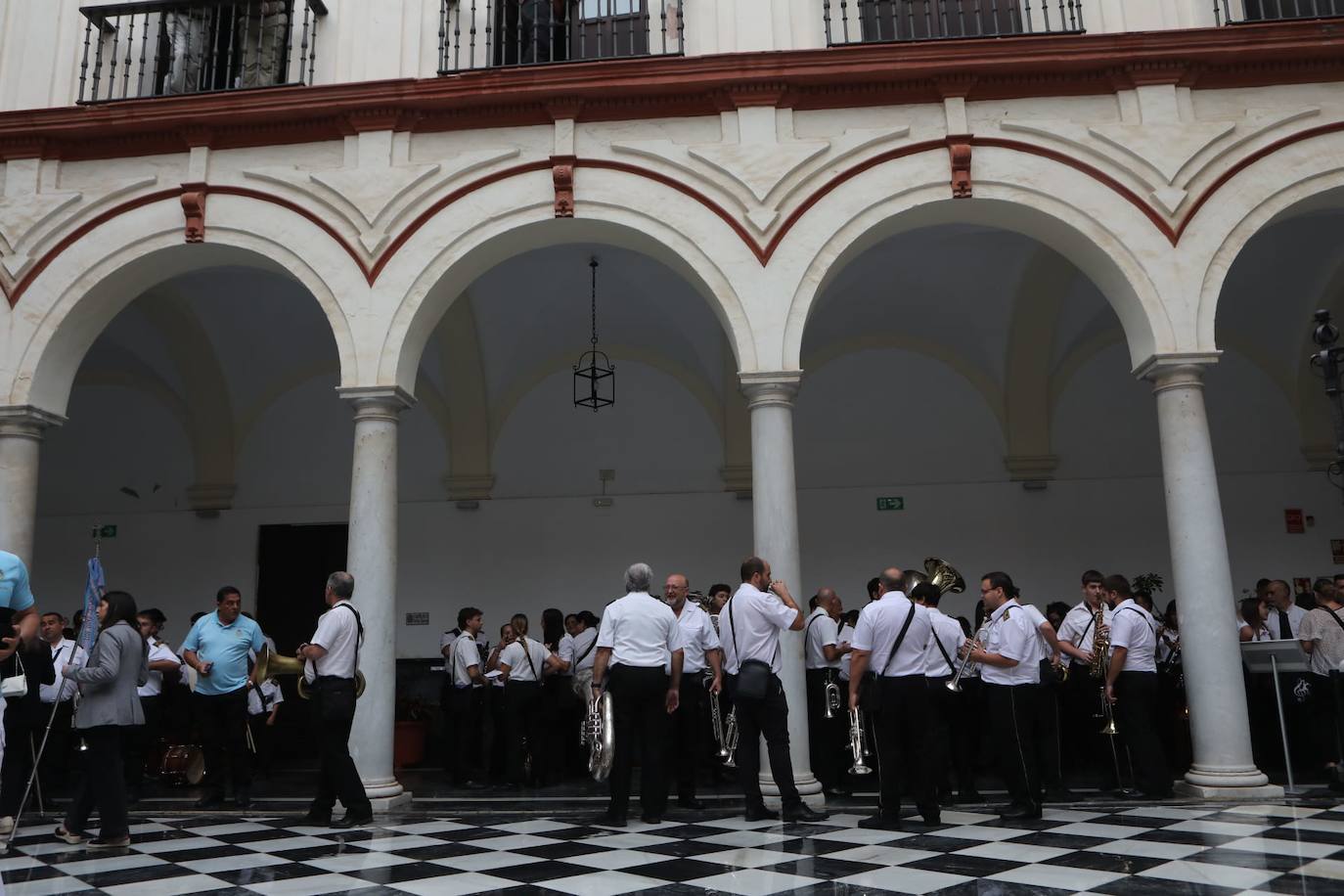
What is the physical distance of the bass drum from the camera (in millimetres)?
9031

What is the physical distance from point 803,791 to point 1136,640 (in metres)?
2.70

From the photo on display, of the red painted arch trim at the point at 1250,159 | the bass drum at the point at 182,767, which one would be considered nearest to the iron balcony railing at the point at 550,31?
the red painted arch trim at the point at 1250,159

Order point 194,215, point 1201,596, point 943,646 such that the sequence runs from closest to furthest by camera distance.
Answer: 1. point 943,646
2. point 1201,596
3. point 194,215

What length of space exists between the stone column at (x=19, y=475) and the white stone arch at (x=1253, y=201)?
9865 millimetres

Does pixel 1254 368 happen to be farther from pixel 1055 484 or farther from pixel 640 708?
pixel 640 708

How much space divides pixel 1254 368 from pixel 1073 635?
251 inches

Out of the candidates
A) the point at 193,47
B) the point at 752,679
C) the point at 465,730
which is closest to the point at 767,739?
the point at 752,679

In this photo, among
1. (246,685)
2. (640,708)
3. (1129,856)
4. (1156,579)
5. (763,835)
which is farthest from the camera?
(1156,579)

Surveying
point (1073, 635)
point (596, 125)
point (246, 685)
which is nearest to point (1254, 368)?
point (1073, 635)

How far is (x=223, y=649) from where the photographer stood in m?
7.89

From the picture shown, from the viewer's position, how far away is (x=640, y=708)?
6773 millimetres

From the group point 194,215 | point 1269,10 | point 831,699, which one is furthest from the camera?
point 1269,10

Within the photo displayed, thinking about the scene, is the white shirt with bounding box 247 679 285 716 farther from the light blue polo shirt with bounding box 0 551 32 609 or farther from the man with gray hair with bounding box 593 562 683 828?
the light blue polo shirt with bounding box 0 551 32 609

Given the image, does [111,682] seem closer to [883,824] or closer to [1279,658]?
[883,824]
